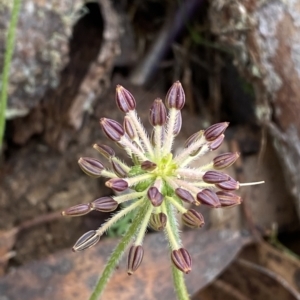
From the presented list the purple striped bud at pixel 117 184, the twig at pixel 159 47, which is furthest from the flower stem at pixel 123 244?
the twig at pixel 159 47

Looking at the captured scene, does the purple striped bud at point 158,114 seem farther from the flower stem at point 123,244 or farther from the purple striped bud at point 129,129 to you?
the flower stem at point 123,244

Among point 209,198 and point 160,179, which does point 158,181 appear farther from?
point 209,198

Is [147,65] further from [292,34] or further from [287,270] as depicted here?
[287,270]

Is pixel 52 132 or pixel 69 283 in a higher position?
pixel 52 132

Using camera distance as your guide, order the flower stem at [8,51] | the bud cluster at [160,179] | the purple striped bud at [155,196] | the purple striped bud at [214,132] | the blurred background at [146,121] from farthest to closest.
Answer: the blurred background at [146,121] → the flower stem at [8,51] → the purple striped bud at [214,132] → the bud cluster at [160,179] → the purple striped bud at [155,196]

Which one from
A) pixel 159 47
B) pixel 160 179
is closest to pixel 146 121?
pixel 159 47

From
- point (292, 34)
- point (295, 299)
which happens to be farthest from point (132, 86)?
point (295, 299)

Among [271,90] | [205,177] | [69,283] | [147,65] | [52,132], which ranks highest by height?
[205,177]
